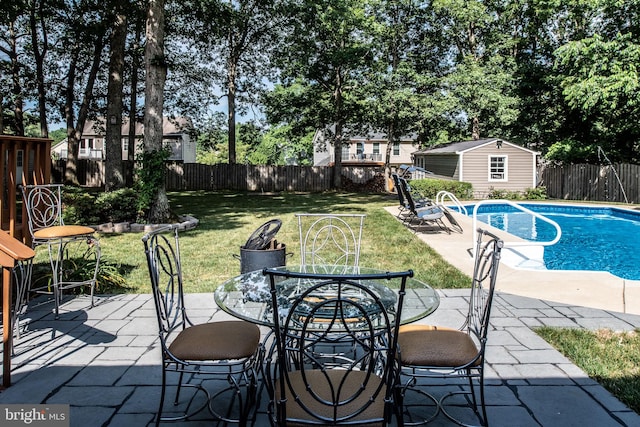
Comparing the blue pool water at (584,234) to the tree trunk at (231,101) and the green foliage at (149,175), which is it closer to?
the green foliage at (149,175)

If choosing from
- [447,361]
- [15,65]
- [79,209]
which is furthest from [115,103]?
[447,361]

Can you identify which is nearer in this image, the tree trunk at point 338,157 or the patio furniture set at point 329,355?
the patio furniture set at point 329,355

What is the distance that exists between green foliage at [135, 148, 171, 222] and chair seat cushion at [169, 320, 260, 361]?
24.3 ft

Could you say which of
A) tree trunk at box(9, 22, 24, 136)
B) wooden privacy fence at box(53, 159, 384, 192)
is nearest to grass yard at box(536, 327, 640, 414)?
wooden privacy fence at box(53, 159, 384, 192)

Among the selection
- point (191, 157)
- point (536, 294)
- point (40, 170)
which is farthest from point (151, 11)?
point (191, 157)

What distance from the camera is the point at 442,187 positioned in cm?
1708

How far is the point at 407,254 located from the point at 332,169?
53.6 feet

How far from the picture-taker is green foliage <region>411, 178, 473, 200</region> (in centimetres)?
1705

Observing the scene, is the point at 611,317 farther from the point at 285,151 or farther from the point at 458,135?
the point at 285,151

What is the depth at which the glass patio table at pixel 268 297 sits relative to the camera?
91.3 inches

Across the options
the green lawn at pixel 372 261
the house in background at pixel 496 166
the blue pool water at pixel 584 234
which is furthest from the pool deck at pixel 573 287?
the house in background at pixel 496 166

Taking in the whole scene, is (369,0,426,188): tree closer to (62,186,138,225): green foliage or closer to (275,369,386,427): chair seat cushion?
(62,186,138,225): green foliage

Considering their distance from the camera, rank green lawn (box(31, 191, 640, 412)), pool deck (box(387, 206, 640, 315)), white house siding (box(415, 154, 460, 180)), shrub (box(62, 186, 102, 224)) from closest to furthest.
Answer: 1. green lawn (box(31, 191, 640, 412))
2. pool deck (box(387, 206, 640, 315))
3. shrub (box(62, 186, 102, 224))
4. white house siding (box(415, 154, 460, 180))

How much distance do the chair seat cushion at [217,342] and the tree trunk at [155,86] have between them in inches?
298
